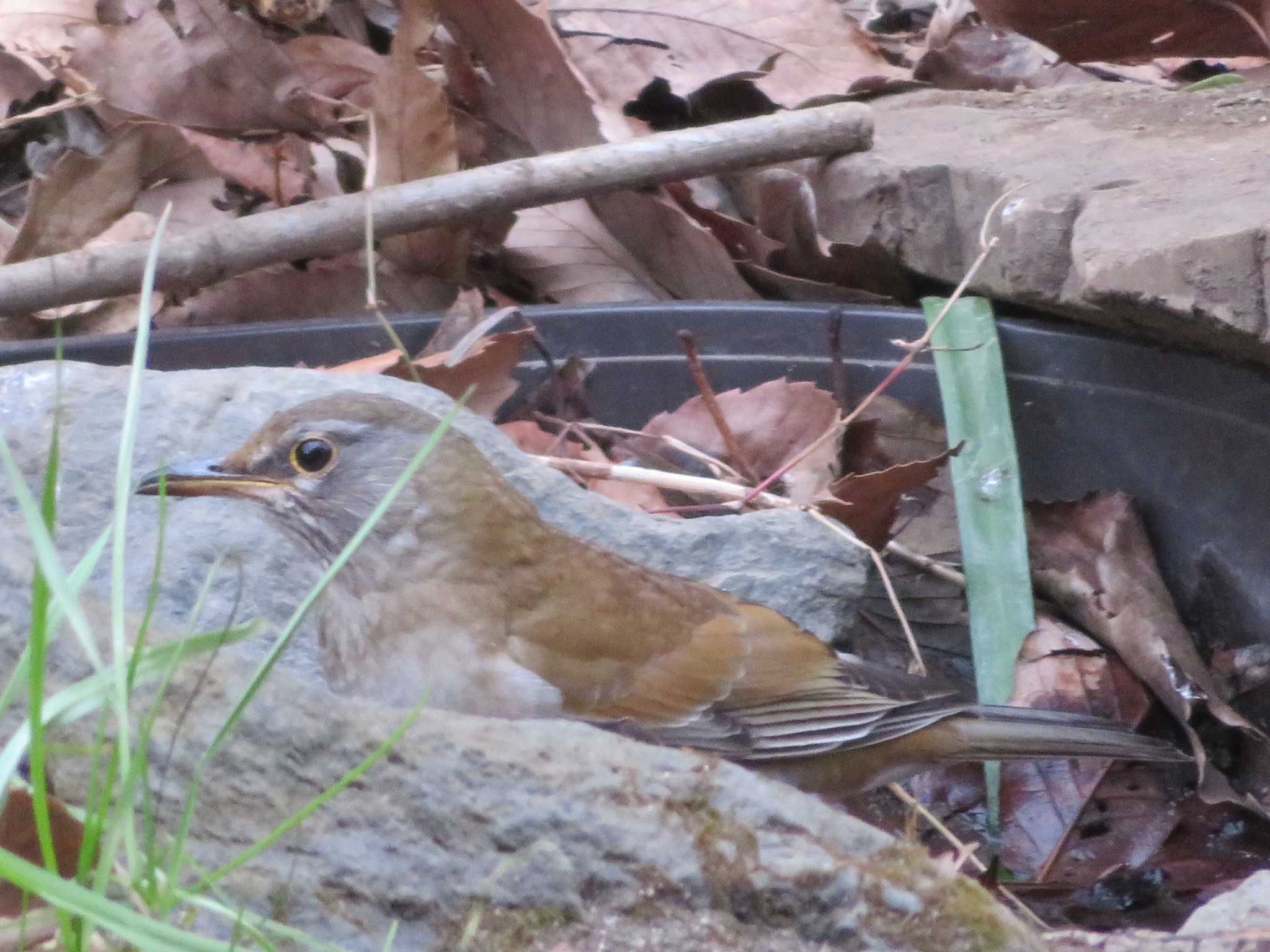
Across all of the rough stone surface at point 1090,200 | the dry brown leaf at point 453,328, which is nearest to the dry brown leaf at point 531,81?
the rough stone surface at point 1090,200

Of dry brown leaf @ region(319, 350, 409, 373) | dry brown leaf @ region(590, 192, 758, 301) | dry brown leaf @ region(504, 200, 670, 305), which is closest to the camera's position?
dry brown leaf @ region(319, 350, 409, 373)

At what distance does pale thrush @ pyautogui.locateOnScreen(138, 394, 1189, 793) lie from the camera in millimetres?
3020

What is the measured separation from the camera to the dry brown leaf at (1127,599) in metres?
3.56

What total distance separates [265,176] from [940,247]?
7.13 feet

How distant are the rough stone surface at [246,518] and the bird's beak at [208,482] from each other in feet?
0.70

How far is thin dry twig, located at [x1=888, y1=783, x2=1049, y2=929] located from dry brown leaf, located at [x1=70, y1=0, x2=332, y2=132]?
117 inches

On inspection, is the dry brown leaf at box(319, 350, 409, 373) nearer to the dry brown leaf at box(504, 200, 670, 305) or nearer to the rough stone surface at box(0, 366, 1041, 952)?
the dry brown leaf at box(504, 200, 670, 305)

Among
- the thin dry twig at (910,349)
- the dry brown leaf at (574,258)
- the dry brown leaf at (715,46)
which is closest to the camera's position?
the thin dry twig at (910,349)

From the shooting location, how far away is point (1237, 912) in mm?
1968

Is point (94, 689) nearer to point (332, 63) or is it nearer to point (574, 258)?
point (574, 258)

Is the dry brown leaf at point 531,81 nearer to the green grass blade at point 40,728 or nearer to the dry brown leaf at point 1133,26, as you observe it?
the dry brown leaf at point 1133,26

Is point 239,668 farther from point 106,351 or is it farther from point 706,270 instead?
point 706,270

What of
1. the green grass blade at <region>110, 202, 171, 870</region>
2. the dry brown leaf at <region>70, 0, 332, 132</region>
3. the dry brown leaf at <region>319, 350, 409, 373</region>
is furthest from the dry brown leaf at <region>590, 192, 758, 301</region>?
the green grass blade at <region>110, 202, 171, 870</region>

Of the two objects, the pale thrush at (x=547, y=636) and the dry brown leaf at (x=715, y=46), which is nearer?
the pale thrush at (x=547, y=636)
